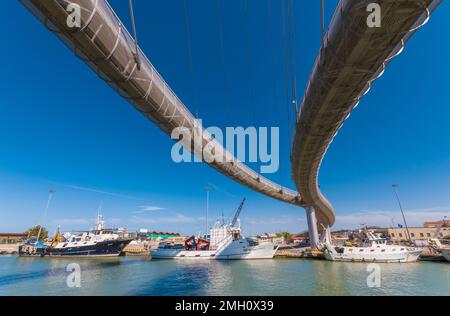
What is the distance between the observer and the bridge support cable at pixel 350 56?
386 inches

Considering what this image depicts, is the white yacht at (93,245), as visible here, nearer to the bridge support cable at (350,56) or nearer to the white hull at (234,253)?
the white hull at (234,253)

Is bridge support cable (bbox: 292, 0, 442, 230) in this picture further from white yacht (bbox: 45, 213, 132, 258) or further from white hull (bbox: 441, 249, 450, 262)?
white yacht (bbox: 45, 213, 132, 258)

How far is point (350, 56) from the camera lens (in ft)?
39.6

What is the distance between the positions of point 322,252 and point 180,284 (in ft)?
133

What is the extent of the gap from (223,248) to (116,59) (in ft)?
184

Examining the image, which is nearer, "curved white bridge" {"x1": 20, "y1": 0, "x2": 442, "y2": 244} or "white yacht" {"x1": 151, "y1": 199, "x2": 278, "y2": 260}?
"curved white bridge" {"x1": 20, "y1": 0, "x2": 442, "y2": 244}

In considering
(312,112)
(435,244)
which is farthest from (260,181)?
(435,244)

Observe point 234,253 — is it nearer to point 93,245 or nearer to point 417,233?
point 93,245

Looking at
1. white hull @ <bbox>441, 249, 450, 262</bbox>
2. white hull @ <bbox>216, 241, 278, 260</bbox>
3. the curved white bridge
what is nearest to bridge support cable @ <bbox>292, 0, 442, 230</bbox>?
the curved white bridge

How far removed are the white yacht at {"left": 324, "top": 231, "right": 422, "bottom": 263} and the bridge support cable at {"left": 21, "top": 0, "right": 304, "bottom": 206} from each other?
41.8 m

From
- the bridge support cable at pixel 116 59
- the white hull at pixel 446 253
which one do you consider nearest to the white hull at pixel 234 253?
the white hull at pixel 446 253

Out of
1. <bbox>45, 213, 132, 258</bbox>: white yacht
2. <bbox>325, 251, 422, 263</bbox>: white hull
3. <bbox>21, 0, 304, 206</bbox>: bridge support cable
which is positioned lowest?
<bbox>325, 251, 422, 263</bbox>: white hull

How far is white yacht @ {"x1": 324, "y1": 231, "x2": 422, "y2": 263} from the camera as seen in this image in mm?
42375
